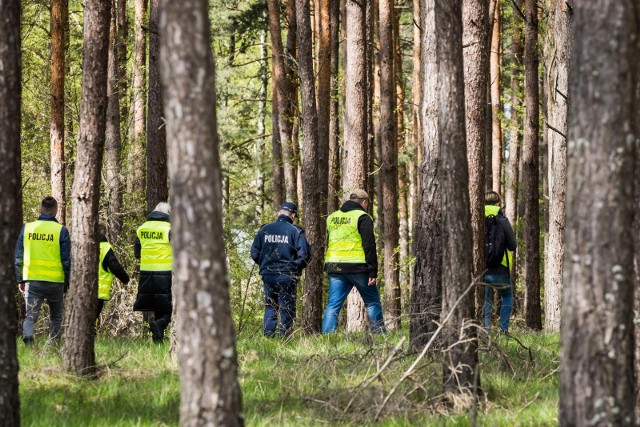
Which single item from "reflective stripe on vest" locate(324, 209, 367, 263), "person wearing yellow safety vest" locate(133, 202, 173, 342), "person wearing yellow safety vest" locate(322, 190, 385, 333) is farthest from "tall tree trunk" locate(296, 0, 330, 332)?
"person wearing yellow safety vest" locate(133, 202, 173, 342)

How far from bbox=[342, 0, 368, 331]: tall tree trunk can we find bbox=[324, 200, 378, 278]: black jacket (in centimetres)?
237

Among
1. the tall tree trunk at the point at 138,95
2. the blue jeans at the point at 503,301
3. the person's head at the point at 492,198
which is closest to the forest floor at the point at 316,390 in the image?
the blue jeans at the point at 503,301

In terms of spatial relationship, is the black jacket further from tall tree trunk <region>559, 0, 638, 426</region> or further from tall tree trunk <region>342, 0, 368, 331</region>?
tall tree trunk <region>559, 0, 638, 426</region>

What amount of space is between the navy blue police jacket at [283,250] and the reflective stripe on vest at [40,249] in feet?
9.20

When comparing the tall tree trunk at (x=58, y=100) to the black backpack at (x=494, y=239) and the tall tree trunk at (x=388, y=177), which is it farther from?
the black backpack at (x=494, y=239)

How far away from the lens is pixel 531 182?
56.7 ft

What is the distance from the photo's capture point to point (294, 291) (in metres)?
13.5

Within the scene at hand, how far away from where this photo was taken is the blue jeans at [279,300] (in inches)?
524

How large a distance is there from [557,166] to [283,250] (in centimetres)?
481

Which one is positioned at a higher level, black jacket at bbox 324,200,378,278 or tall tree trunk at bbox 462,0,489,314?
tall tree trunk at bbox 462,0,489,314

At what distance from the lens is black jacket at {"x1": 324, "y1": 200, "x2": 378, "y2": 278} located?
13039mm

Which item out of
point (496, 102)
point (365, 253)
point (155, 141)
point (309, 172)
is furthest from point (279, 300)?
point (496, 102)

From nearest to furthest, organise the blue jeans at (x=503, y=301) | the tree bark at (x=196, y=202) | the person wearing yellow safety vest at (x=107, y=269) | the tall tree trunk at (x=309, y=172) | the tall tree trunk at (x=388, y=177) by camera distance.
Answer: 1. the tree bark at (x=196, y=202)
2. the person wearing yellow safety vest at (x=107, y=269)
3. the blue jeans at (x=503, y=301)
4. the tall tree trunk at (x=309, y=172)
5. the tall tree trunk at (x=388, y=177)

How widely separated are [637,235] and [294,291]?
24.9 ft
